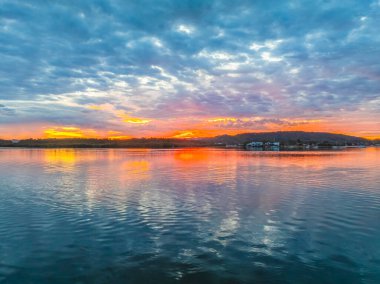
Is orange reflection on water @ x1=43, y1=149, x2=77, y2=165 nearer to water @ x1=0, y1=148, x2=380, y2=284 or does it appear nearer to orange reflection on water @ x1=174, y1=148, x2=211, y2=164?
orange reflection on water @ x1=174, y1=148, x2=211, y2=164

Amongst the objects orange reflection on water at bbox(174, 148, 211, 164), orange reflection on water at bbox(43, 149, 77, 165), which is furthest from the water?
orange reflection on water at bbox(174, 148, 211, 164)

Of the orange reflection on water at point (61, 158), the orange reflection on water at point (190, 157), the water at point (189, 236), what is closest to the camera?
the water at point (189, 236)

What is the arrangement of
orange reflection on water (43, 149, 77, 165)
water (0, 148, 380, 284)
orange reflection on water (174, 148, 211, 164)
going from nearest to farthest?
1. water (0, 148, 380, 284)
2. orange reflection on water (43, 149, 77, 165)
3. orange reflection on water (174, 148, 211, 164)

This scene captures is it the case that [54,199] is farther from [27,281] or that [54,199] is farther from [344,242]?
[344,242]

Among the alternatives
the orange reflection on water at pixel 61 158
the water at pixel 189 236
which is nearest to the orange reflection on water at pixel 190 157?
the orange reflection on water at pixel 61 158

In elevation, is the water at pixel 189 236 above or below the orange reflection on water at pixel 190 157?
below

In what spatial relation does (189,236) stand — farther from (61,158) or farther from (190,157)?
(61,158)

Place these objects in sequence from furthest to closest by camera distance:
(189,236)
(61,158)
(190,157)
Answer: (190,157) → (61,158) → (189,236)

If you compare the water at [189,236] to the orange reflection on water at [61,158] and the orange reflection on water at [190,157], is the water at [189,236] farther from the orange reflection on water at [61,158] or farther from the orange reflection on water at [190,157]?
the orange reflection on water at [190,157]

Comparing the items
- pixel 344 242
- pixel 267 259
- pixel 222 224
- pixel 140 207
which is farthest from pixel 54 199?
pixel 344 242

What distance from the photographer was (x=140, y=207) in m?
22.9

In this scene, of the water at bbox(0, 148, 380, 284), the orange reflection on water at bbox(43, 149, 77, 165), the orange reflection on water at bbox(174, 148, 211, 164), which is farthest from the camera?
the orange reflection on water at bbox(174, 148, 211, 164)

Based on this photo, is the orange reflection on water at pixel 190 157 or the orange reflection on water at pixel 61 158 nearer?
the orange reflection on water at pixel 61 158

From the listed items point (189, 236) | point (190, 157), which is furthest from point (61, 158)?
point (189, 236)
